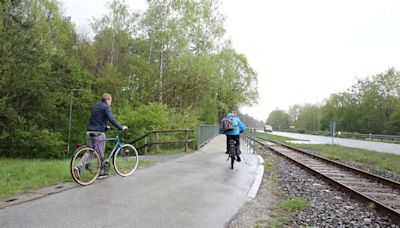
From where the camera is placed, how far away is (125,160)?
766 centimetres

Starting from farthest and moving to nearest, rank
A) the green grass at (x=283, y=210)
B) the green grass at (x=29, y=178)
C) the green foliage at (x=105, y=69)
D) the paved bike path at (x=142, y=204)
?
1. the green foliage at (x=105, y=69)
2. the green grass at (x=29, y=178)
3. the green grass at (x=283, y=210)
4. the paved bike path at (x=142, y=204)

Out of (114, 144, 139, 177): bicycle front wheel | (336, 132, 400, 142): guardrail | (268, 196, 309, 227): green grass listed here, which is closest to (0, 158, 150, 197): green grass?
(114, 144, 139, 177): bicycle front wheel

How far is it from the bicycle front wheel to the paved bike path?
23 centimetres

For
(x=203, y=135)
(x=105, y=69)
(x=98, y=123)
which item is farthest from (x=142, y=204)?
(x=105, y=69)

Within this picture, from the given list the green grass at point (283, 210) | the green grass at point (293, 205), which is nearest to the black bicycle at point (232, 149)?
the green grass at point (283, 210)

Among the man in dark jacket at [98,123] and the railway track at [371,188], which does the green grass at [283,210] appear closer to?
the railway track at [371,188]

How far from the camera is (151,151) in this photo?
14500 millimetres

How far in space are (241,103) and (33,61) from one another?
1728 inches

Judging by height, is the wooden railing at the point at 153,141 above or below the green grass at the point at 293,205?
above

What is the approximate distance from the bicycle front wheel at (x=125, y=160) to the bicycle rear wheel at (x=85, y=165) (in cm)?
60

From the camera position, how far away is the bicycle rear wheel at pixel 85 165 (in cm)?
622

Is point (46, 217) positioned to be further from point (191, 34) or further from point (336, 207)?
point (191, 34)

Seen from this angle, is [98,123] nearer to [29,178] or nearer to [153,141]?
[29,178]

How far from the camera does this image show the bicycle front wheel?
735cm
